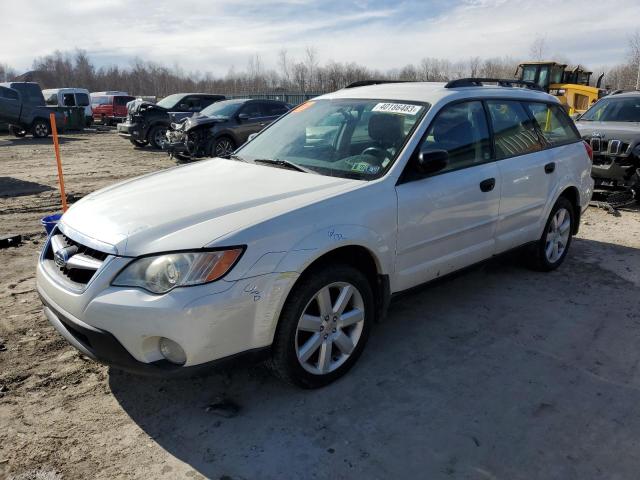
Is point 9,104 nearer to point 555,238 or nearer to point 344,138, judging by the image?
point 344,138

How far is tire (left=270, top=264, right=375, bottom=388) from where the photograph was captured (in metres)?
2.83

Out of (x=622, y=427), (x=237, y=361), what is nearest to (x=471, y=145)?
(x=622, y=427)

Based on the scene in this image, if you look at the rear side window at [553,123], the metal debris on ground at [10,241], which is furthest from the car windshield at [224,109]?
the rear side window at [553,123]

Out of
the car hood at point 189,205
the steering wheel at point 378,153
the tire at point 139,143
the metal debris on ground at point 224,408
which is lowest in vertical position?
the metal debris on ground at point 224,408

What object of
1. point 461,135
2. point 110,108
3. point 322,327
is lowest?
point 322,327

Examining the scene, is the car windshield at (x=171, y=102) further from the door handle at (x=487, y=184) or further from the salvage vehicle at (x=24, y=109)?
the door handle at (x=487, y=184)

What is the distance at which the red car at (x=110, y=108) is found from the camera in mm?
29891

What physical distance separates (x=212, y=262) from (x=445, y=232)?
1827 mm

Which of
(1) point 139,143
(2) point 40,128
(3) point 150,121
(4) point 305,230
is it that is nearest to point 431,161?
(4) point 305,230

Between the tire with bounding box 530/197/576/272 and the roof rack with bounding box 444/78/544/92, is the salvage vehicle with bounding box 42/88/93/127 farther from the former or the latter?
the tire with bounding box 530/197/576/272

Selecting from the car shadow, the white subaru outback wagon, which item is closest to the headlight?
the white subaru outback wagon

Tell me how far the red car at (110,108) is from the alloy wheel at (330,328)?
29462 mm

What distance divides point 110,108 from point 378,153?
3017 cm

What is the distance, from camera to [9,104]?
65.2 ft
